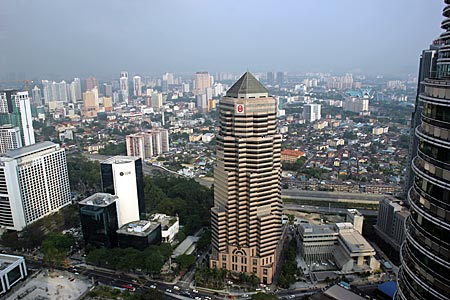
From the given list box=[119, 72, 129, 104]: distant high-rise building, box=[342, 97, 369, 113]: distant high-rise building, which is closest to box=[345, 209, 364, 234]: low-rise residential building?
box=[342, 97, 369, 113]: distant high-rise building

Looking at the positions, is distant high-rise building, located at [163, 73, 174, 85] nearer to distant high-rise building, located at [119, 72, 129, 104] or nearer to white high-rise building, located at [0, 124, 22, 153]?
distant high-rise building, located at [119, 72, 129, 104]

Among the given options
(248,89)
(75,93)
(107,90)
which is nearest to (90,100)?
(75,93)

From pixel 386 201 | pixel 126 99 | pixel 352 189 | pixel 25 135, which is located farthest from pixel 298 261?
pixel 126 99

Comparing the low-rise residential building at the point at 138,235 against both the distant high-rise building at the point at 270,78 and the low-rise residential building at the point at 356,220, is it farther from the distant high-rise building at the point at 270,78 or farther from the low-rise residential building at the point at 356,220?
the distant high-rise building at the point at 270,78

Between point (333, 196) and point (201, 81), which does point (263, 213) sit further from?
point (201, 81)

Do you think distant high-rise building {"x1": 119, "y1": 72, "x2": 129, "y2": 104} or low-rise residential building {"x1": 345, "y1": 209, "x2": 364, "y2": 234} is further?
distant high-rise building {"x1": 119, "y1": 72, "x2": 129, "y2": 104}
